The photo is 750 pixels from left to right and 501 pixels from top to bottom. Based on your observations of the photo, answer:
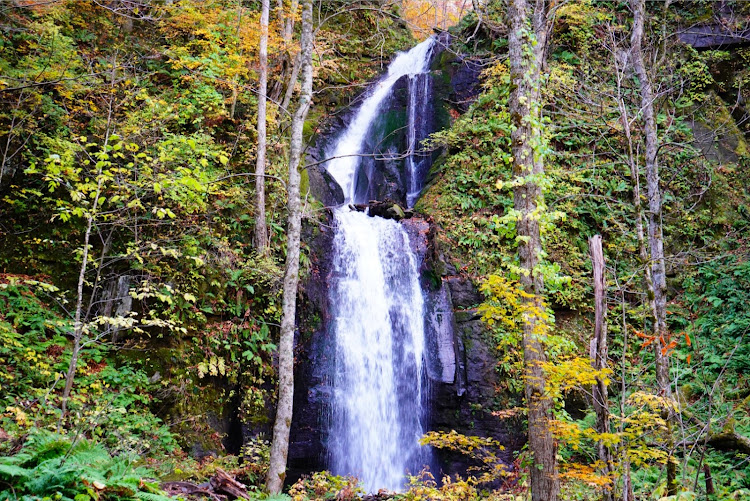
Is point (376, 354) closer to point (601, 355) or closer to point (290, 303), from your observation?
point (290, 303)

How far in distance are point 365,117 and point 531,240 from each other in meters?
12.1

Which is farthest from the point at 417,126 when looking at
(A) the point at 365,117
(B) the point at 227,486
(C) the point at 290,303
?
(B) the point at 227,486

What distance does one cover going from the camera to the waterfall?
930 cm

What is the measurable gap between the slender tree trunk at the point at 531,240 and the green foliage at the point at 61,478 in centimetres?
355

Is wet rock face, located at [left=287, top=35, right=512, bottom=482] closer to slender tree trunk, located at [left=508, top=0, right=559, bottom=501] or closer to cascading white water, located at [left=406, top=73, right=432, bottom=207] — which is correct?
cascading white water, located at [left=406, top=73, right=432, bottom=207]

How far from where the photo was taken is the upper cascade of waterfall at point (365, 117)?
14.6 m

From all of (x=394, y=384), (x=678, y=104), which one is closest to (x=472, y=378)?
(x=394, y=384)

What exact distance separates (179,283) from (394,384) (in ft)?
16.6

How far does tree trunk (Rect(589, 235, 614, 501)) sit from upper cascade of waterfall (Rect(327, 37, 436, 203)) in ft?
32.0

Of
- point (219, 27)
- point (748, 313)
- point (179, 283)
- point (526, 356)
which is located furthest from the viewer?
point (219, 27)

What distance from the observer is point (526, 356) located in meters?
4.76

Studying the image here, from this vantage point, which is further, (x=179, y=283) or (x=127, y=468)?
(x=179, y=283)

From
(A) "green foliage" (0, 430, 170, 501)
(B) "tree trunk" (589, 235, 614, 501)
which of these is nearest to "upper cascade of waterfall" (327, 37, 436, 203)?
(B) "tree trunk" (589, 235, 614, 501)

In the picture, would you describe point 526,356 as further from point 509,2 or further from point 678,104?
point 678,104
